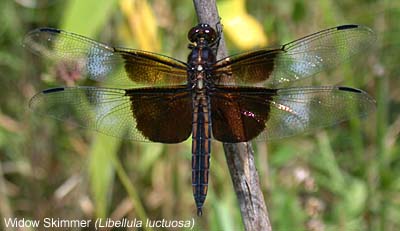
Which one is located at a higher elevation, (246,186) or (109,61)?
(109,61)

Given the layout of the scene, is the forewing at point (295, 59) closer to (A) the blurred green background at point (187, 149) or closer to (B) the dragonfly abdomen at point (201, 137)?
(B) the dragonfly abdomen at point (201, 137)

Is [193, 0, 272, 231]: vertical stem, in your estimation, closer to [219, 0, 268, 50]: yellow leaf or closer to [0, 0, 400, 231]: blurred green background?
[0, 0, 400, 231]: blurred green background

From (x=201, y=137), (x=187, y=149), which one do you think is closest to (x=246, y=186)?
(x=201, y=137)

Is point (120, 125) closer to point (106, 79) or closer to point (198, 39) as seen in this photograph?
point (106, 79)

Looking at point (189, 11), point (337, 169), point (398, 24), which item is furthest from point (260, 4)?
point (337, 169)

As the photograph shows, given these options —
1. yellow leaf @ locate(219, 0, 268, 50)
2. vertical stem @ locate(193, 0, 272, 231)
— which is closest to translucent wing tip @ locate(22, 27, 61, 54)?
vertical stem @ locate(193, 0, 272, 231)

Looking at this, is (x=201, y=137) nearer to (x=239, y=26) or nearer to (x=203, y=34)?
(x=203, y=34)
